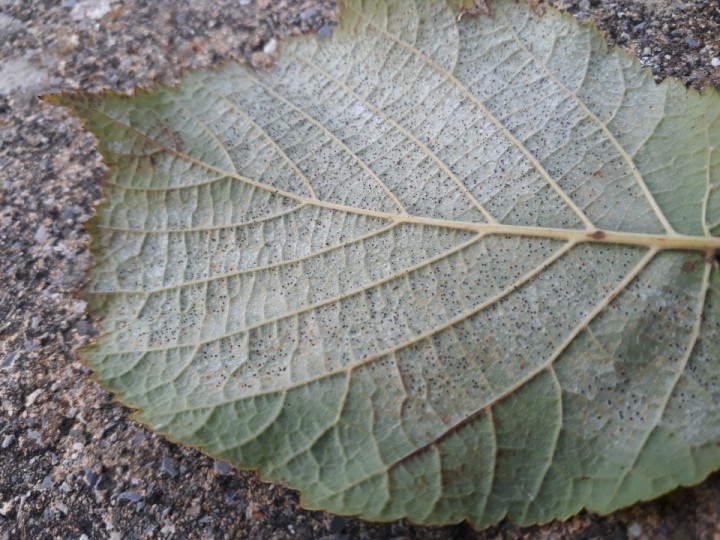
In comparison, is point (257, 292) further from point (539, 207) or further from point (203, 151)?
point (539, 207)

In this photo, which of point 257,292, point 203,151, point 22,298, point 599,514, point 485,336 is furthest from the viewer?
point 22,298

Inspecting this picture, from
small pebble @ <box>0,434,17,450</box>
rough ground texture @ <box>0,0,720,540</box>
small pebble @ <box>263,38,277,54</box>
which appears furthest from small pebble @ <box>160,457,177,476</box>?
small pebble @ <box>263,38,277,54</box>

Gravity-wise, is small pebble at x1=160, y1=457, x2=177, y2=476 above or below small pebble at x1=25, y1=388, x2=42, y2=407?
above

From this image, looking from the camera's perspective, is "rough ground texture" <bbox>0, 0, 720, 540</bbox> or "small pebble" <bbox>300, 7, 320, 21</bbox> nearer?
"rough ground texture" <bbox>0, 0, 720, 540</bbox>

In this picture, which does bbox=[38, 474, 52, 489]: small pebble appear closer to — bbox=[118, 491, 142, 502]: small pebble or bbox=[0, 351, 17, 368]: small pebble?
bbox=[118, 491, 142, 502]: small pebble

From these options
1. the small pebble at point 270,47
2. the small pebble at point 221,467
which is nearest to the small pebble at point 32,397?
the small pebble at point 221,467

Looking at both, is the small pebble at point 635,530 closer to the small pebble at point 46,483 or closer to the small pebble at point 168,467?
the small pebble at point 168,467

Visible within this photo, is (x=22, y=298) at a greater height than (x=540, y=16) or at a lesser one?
lesser

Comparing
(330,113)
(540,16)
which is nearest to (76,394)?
(330,113)
